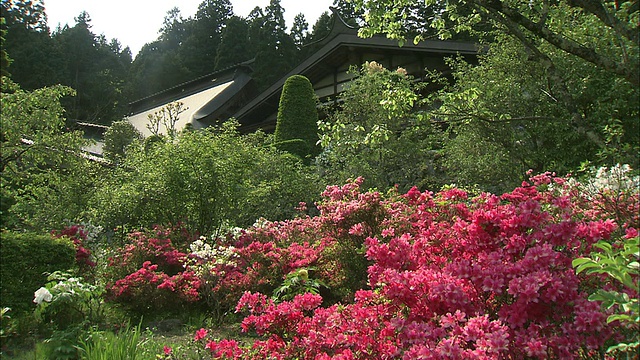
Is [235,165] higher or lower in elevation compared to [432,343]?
higher

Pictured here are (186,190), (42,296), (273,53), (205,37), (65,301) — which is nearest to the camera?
(42,296)

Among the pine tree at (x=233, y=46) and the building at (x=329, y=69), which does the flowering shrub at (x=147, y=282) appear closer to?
the building at (x=329, y=69)

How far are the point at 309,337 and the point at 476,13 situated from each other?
11.7ft

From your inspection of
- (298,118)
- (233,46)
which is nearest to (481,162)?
(298,118)

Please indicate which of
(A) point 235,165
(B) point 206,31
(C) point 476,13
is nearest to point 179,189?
(A) point 235,165

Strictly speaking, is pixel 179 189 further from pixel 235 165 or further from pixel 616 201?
pixel 616 201

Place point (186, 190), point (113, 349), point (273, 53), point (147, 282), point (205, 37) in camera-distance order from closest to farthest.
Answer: point (113, 349) → point (147, 282) → point (186, 190) → point (273, 53) → point (205, 37)

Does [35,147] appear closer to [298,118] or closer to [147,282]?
[147,282]

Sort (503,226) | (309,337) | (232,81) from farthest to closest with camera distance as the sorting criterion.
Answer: (232,81), (309,337), (503,226)

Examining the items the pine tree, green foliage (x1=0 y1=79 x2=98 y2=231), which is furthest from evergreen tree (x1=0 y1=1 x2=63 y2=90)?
green foliage (x1=0 y1=79 x2=98 y2=231)

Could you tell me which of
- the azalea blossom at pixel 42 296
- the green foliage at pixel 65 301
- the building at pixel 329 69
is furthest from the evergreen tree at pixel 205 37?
the azalea blossom at pixel 42 296

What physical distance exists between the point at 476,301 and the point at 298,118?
13468 millimetres

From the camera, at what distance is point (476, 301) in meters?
2.71

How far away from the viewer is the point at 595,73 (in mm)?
6707
